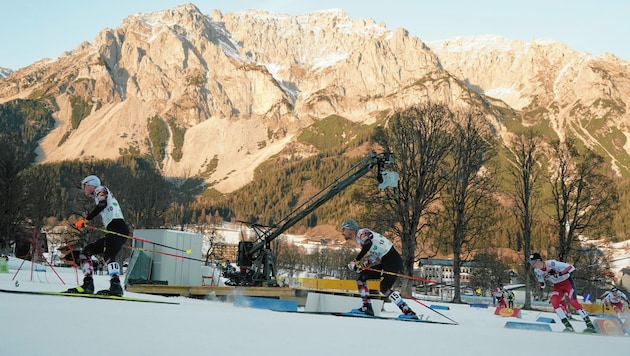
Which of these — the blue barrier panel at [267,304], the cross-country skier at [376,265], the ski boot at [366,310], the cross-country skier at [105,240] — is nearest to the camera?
the cross-country skier at [105,240]

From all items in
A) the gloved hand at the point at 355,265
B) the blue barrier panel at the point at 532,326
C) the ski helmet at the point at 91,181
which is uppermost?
the ski helmet at the point at 91,181

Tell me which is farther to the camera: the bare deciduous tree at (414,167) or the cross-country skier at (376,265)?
the bare deciduous tree at (414,167)

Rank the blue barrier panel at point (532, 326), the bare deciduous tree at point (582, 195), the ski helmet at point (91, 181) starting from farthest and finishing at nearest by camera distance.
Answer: the bare deciduous tree at point (582, 195) < the ski helmet at point (91, 181) < the blue barrier panel at point (532, 326)

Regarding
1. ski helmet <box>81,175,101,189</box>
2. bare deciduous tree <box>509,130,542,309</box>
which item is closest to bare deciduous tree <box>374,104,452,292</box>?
bare deciduous tree <box>509,130,542,309</box>

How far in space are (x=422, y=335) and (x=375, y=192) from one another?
2417 cm

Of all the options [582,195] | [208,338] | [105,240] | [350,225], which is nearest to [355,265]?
[350,225]

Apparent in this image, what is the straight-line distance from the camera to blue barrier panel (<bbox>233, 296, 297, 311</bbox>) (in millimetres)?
12609

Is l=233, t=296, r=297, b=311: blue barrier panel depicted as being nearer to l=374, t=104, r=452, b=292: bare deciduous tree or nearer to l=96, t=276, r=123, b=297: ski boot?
l=96, t=276, r=123, b=297: ski boot

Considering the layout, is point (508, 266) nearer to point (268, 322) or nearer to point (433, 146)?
point (433, 146)

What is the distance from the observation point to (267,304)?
1284 cm

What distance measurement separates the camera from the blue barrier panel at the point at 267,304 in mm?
12609

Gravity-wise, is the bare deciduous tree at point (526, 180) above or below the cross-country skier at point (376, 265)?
above

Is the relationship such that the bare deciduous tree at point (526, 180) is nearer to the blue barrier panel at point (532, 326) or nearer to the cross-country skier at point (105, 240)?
the blue barrier panel at point (532, 326)

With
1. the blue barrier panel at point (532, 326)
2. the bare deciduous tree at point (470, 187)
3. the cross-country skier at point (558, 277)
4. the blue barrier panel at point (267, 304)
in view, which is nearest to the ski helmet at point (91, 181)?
the blue barrier panel at point (267, 304)
